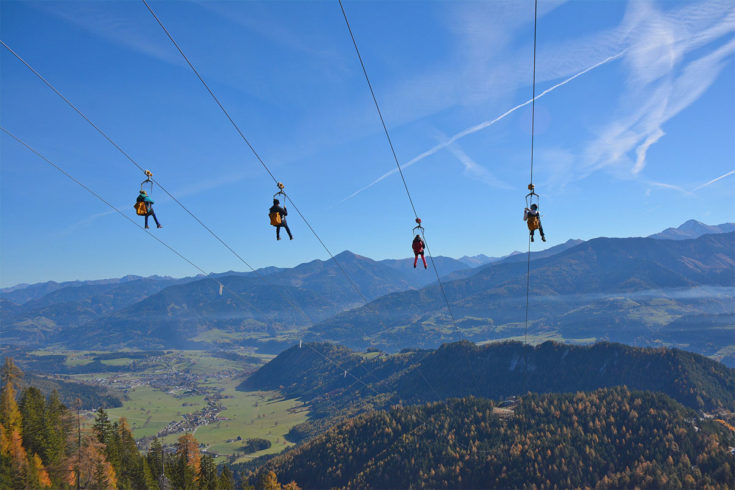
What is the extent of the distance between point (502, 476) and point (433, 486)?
1296 inches

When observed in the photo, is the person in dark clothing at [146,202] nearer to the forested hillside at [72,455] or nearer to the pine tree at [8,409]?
the forested hillside at [72,455]

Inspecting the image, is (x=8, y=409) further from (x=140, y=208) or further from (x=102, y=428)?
(x=140, y=208)

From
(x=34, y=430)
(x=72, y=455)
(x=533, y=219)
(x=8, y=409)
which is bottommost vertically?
(x=72, y=455)

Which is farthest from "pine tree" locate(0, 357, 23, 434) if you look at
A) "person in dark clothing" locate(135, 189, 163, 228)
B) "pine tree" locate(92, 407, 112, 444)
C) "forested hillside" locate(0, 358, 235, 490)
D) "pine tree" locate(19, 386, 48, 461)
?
"person in dark clothing" locate(135, 189, 163, 228)

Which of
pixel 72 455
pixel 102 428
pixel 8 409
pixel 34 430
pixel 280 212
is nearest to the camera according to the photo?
pixel 280 212

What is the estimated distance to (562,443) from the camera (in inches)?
7377

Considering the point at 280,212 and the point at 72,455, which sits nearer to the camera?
the point at 280,212

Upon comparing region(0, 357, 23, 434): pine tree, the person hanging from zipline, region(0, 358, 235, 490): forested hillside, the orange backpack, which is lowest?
region(0, 358, 235, 490): forested hillside

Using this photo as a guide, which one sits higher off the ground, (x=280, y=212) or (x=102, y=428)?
A: (x=280, y=212)

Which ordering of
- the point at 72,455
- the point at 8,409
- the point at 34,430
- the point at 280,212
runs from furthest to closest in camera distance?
1. the point at 34,430
2. the point at 8,409
3. the point at 72,455
4. the point at 280,212

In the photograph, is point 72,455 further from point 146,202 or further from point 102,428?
point 146,202

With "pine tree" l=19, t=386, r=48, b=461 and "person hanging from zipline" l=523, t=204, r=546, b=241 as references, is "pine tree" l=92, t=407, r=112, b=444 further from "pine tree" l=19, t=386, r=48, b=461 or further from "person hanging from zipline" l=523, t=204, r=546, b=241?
"person hanging from zipline" l=523, t=204, r=546, b=241

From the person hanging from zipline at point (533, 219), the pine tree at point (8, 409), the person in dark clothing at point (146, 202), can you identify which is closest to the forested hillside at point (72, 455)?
the pine tree at point (8, 409)

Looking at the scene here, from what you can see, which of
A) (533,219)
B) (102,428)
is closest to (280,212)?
(533,219)
